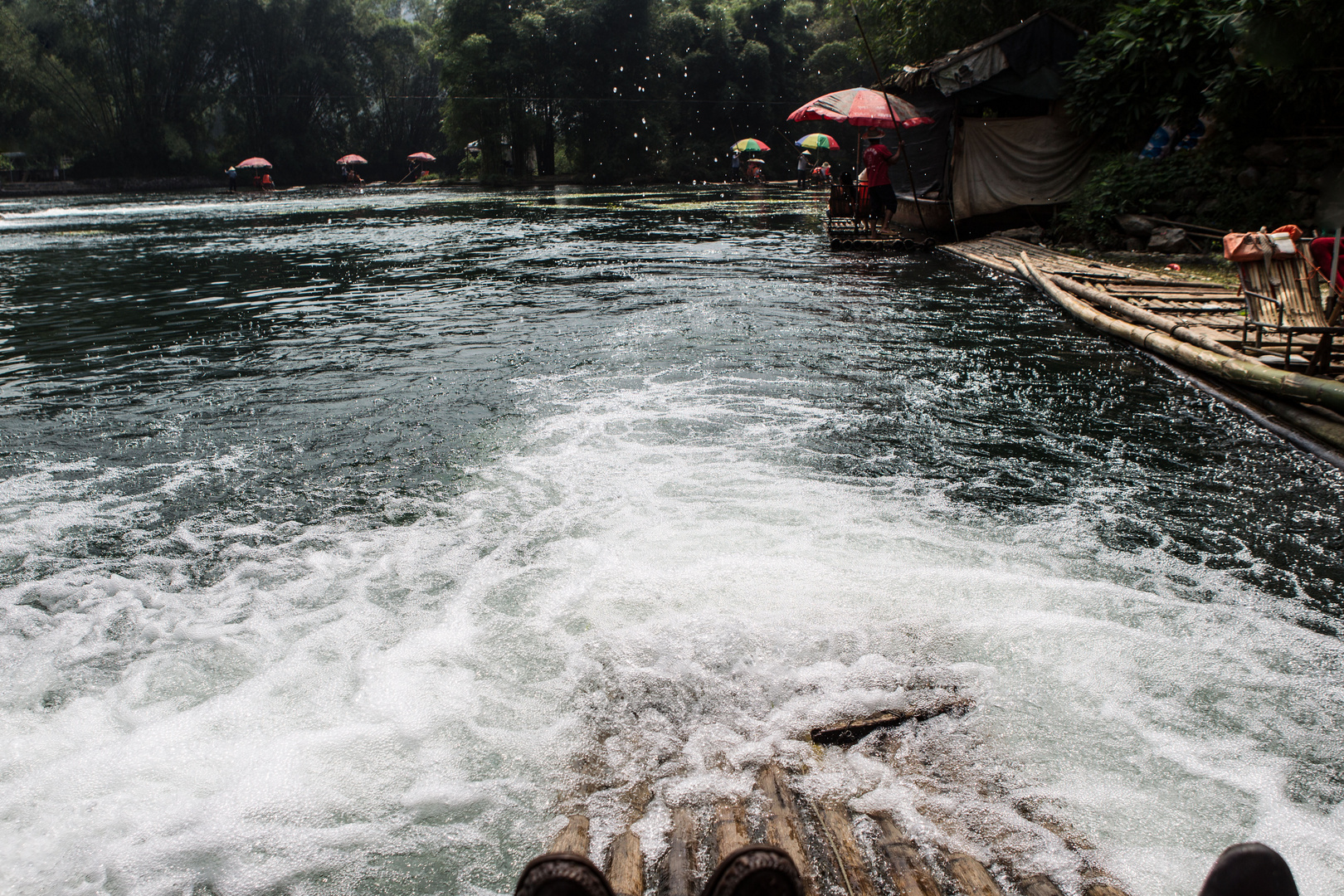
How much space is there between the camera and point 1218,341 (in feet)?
23.5

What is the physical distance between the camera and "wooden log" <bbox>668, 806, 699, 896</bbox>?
7.72ft

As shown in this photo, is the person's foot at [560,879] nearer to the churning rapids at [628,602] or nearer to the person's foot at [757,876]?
the person's foot at [757,876]

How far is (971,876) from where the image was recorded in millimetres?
2357

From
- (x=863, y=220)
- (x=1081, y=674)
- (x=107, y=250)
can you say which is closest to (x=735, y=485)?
(x=1081, y=674)

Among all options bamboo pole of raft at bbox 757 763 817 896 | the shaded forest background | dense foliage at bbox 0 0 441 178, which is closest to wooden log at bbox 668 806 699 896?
bamboo pole of raft at bbox 757 763 817 896

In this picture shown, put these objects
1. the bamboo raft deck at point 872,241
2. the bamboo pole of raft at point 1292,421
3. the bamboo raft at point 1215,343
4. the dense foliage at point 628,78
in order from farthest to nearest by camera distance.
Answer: the dense foliage at point 628,78 → the bamboo raft deck at point 872,241 → the bamboo raft at point 1215,343 → the bamboo pole of raft at point 1292,421

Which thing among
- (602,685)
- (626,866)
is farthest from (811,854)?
(602,685)

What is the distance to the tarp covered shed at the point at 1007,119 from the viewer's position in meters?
14.9

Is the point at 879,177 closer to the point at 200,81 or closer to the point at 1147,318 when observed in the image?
the point at 1147,318

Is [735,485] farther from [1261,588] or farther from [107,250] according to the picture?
[107,250]

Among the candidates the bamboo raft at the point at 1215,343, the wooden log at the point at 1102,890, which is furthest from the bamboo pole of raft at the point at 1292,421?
the wooden log at the point at 1102,890

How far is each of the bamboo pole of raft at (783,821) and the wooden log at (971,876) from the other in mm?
409

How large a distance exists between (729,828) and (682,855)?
17 cm

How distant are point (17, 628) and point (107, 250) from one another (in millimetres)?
18775
